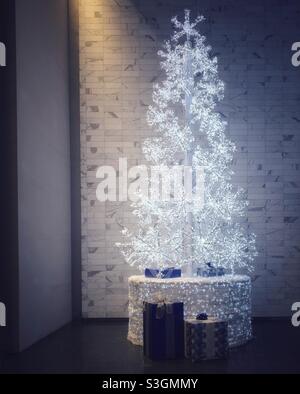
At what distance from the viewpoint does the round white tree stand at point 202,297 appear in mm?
4555

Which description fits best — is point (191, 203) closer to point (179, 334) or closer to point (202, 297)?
A: point (202, 297)

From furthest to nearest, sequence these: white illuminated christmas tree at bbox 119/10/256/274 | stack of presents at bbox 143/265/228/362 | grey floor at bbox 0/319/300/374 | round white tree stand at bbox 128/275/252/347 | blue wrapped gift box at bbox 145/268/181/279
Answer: white illuminated christmas tree at bbox 119/10/256/274
blue wrapped gift box at bbox 145/268/181/279
round white tree stand at bbox 128/275/252/347
stack of presents at bbox 143/265/228/362
grey floor at bbox 0/319/300/374

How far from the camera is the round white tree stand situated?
455cm

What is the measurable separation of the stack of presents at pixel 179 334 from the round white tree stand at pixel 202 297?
0.19 m

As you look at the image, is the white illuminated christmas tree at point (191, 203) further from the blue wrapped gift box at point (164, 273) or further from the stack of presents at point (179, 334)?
the stack of presents at point (179, 334)

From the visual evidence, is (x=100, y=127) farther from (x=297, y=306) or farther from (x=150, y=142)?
(x=297, y=306)

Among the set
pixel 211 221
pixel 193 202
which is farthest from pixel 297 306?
pixel 193 202

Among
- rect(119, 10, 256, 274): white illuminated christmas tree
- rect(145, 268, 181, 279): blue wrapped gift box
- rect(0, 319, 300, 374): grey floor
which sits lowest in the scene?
rect(0, 319, 300, 374): grey floor

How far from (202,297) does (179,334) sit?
0.41 meters

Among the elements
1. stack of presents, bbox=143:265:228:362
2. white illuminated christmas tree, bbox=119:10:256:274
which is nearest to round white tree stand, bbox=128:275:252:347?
stack of presents, bbox=143:265:228:362

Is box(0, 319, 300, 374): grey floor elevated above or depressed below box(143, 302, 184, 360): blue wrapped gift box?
below

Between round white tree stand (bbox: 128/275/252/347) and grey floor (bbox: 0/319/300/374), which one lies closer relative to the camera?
grey floor (bbox: 0/319/300/374)

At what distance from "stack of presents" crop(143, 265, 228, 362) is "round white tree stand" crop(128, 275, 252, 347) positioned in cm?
19

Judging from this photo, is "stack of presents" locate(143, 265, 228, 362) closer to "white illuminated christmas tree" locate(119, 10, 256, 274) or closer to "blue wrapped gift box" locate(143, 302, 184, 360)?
"blue wrapped gift box" locate(143, 302, 184, 360)
